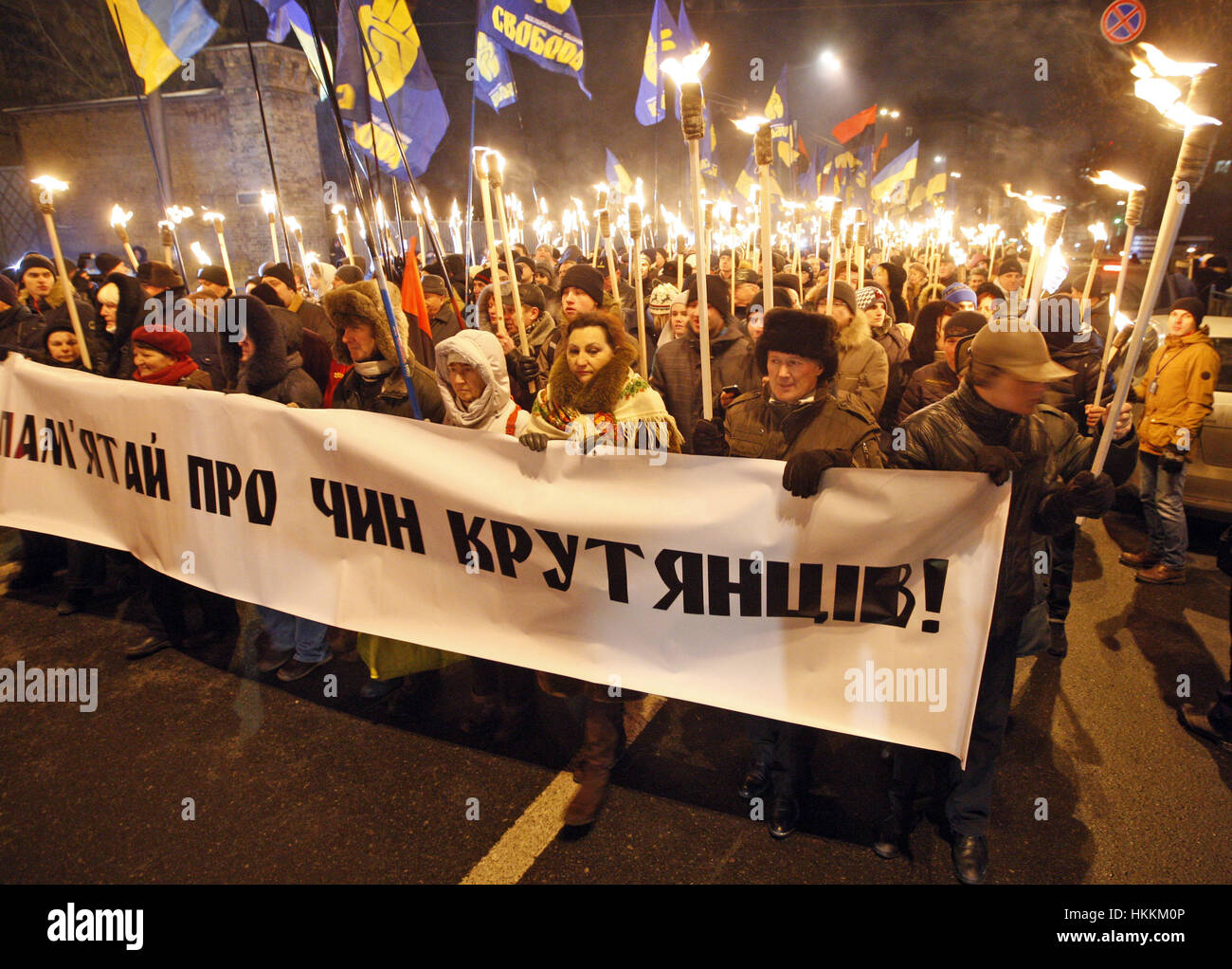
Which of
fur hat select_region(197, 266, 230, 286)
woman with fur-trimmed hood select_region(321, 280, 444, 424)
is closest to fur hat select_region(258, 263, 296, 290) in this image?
fur hat select_region(197, 266, 230, 286)

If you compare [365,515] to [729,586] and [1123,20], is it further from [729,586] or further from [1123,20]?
[1123,20]

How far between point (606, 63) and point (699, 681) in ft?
113

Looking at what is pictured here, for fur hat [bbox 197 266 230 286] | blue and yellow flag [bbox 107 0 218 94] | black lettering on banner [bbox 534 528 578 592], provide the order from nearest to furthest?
black lettering on banner [bbox 534 528 578 592] < blue and yellow flag [bbox 107 0 218 94] < fur hat [bbox 197 266 230 286]

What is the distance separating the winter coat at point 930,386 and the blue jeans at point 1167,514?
6.56 ft

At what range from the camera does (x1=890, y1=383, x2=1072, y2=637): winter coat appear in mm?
2436

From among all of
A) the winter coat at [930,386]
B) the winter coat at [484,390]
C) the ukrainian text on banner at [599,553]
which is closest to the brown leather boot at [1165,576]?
the winter coat at [930,386]

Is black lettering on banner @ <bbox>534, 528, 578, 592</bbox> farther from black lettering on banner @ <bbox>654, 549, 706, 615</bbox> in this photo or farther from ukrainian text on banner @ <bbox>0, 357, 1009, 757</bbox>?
black lettering on banner @ <bbox>654, 549, 706, 615</bbox>

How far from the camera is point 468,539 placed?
3.00 meters

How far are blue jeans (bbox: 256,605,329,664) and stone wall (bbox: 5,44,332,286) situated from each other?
2266 cm

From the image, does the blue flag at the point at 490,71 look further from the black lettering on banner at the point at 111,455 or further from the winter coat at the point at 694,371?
the black lettering on banner at the point at 111,455

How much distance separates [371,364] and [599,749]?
218 centimetres

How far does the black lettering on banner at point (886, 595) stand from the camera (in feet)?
8.00

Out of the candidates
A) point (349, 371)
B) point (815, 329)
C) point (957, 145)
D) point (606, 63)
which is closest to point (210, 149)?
point (606, 63)

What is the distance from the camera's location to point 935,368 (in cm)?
427
